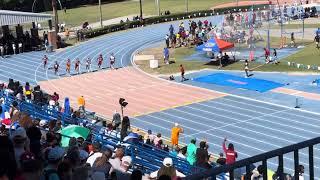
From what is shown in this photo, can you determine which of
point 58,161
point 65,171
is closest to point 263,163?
point 65,171

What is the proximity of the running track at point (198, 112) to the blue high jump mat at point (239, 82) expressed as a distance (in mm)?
2016

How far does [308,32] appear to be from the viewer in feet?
176

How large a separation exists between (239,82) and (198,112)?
704 cm

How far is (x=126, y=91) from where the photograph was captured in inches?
1387

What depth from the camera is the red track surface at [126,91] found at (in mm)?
31266

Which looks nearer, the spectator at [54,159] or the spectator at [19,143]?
the spectator at [54,159]

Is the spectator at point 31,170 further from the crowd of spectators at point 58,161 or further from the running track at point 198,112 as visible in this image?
the running track at point 198,112

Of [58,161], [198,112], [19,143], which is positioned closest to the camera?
[58,161]

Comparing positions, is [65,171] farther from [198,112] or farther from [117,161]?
[198,112]

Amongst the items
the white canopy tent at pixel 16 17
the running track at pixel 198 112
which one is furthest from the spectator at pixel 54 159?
the white canopy tent at pixel 16 17

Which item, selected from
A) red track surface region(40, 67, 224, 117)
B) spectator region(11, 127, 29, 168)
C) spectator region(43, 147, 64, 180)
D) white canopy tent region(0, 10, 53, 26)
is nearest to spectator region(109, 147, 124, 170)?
spectator region(43, 147, 64, 180)

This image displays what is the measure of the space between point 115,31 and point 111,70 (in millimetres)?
22655

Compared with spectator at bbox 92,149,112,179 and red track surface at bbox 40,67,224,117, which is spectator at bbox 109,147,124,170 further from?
red track surface at bbox 40,67,224,117

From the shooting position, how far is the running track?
80.0ft
